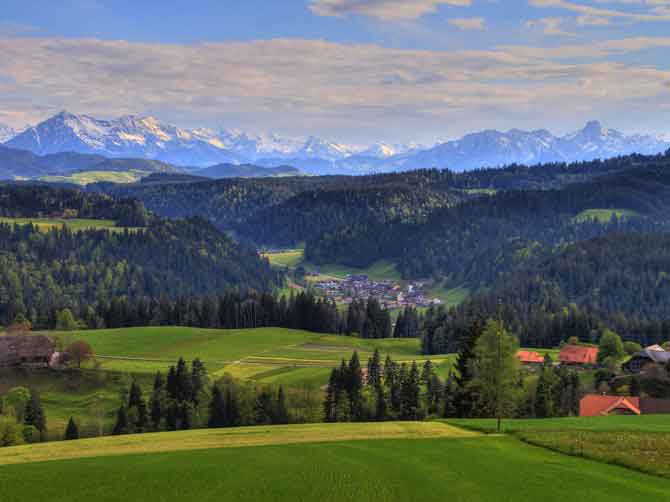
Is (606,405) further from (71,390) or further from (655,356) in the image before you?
(71,390)

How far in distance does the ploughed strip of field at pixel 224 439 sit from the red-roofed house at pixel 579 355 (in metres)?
76.9

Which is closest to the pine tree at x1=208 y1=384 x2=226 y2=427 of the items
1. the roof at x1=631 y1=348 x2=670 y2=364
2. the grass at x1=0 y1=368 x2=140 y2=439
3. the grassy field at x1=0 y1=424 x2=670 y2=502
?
the grass at x1=0 y1=368 x2=140 y2=439

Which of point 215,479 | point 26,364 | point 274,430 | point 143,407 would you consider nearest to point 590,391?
point 274,430

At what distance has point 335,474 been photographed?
3700 centimetres

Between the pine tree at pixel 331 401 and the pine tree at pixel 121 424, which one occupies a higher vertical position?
the pine tree at pixel 331 401

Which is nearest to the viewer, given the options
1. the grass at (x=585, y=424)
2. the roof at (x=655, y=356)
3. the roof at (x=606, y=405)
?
the grass at (x=585, y=424)

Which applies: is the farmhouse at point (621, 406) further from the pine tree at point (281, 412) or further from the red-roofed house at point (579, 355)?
the red-roofed house at point (579, 355)

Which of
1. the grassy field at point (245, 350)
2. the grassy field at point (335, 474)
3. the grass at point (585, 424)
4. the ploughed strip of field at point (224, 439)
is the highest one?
the grassy field at point (335, 474)

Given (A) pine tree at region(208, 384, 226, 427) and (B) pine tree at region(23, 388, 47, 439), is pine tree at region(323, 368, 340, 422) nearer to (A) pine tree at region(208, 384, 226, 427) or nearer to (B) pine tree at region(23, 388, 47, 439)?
(A) pine tree at region(208, 384, 226, 427)

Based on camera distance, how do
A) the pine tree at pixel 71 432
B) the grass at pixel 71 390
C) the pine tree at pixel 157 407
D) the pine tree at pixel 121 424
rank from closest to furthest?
the pine tree at pixel 71 432 → the pine tree at pixel 121 424 → the pine tree at pixel 157 407 → the grass at pixel 71 390

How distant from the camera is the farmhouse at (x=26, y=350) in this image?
12550 cm

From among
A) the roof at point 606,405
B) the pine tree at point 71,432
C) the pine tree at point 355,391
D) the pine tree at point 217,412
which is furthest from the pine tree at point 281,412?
the roof at point 606,405

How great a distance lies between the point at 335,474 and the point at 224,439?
19.5 meters

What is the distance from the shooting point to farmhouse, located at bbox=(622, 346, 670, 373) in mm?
108431
